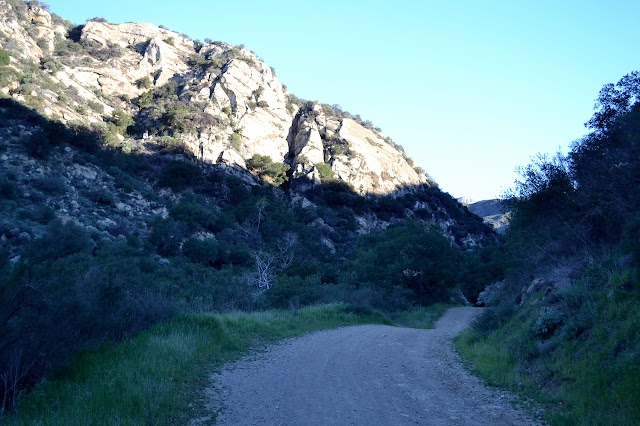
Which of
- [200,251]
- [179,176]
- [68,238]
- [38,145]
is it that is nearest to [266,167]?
[179,176]

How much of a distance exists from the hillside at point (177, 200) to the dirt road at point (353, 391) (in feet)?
9.54

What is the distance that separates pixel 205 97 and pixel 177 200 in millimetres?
19927

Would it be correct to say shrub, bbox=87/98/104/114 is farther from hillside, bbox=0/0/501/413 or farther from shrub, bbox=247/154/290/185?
shrub, bbox=247/154/290/185

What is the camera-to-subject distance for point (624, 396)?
5.07m

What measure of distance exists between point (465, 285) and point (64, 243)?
37.8m

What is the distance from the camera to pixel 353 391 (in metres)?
6.78

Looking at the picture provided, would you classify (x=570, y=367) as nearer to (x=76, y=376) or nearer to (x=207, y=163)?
(x=76, y=376)

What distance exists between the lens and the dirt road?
18.2ft

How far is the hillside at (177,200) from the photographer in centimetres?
905

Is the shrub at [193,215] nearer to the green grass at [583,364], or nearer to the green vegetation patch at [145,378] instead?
the green vegetation patch at [145,378]

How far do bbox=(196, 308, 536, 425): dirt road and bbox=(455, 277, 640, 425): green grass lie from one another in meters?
0.57

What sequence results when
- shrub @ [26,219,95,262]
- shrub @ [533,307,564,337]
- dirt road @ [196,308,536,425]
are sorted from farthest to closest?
1. shrub @ [26,219,95,262]
2. shrub @ [533,307,564,337]
3. dirt road @ [196,308,536,425]

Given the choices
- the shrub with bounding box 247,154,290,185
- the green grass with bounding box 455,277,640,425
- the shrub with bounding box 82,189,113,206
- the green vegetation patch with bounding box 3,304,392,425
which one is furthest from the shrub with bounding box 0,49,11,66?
the green grass with bounding box 455,277,640,425

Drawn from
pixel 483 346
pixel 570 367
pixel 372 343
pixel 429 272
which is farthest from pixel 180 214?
pixel 570 367
